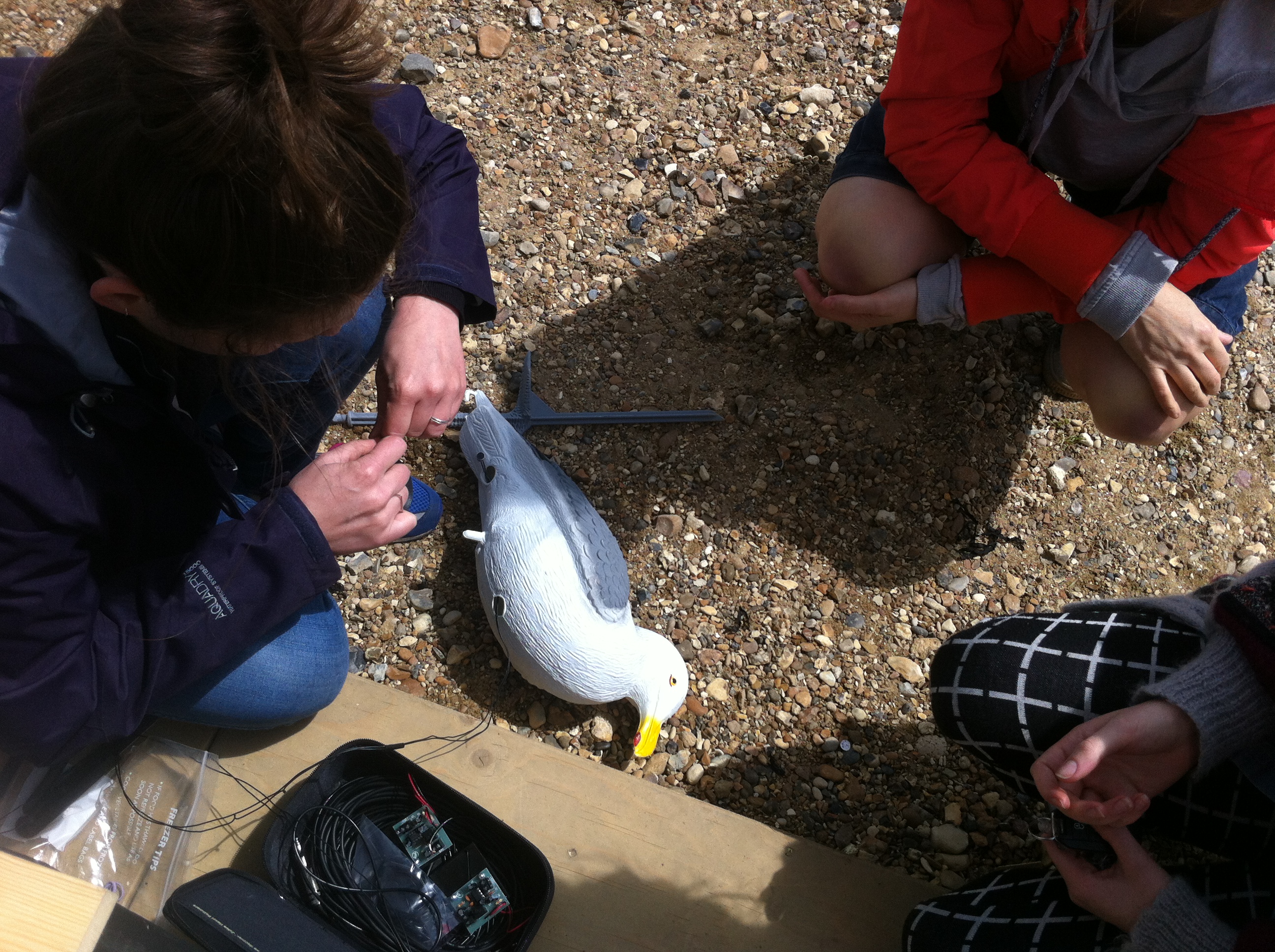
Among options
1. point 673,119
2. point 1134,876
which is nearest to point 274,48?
point 1134,876

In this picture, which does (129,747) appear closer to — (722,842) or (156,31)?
(722,842)

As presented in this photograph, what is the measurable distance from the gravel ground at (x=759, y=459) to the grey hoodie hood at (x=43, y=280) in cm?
90

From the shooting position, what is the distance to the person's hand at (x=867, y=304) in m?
1.67

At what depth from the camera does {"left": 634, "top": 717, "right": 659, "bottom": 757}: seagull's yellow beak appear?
5.01 feet

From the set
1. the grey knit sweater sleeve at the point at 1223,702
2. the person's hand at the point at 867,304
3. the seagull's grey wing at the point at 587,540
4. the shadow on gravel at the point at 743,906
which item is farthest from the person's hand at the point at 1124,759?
the person's hand at the point at 867,304

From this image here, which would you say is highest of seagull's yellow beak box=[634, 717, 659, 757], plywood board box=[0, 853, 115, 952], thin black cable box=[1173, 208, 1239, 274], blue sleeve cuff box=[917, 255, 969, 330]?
thin black cable box=[1173, 208, 1239, 274]

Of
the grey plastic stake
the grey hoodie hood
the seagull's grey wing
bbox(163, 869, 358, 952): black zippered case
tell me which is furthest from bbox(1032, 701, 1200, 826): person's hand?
the grey hoodie hood

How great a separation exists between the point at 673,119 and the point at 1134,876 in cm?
190

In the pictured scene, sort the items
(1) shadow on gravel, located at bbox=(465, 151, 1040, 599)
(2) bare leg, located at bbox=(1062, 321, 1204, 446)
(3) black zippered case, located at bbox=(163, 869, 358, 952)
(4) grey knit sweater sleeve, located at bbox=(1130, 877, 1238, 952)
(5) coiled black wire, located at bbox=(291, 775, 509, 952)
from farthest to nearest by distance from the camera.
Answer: (1) shadow on gravel, located at bbox=(465, 151, 1040, 599) < (2) bare leg, located at bbox=(1062, 321, 1204, 446) < (5) coiled black wire, located at bbox=(291, 775, 509, 952) < (3) black zippered case, located at bbox=(163, 869, 358, 952) < (4) grey knit sweater sleeve, located at bbox=(1130, 877, 1238, 952)

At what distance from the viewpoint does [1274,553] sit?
1.81 meters

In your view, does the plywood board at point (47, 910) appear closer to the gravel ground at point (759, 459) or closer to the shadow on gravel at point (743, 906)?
the shadow on gravel at point (743, 906)

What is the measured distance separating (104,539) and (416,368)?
0.47 m

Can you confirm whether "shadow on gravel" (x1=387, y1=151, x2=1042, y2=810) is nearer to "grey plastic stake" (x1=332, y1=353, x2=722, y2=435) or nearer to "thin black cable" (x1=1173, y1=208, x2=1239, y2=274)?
"grey plastic stake" (x1=332, y1=353, x2=722, y2=435)

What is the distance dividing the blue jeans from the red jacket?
52.4 inches
